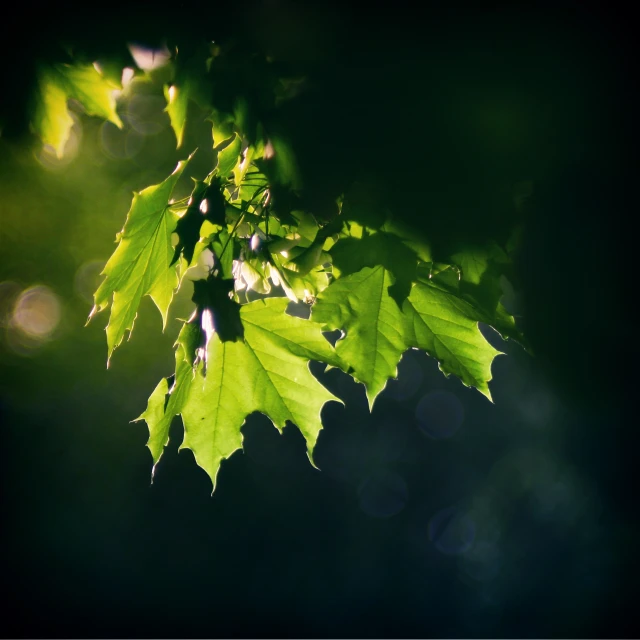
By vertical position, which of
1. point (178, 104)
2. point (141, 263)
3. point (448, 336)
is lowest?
point (448, 336)

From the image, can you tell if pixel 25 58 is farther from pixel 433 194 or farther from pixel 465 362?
pixel 465 362

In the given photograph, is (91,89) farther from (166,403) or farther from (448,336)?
(448,336)

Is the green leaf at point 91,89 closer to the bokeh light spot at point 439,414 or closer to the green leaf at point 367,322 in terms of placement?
the green leaf at point 367,322

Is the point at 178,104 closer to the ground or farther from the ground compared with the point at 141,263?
farther from the ground

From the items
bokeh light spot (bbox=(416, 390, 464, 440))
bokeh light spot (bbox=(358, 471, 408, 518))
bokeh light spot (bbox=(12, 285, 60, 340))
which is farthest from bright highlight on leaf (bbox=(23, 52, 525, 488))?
bokeh light spot (bbox=(358, 471, 408, 518))

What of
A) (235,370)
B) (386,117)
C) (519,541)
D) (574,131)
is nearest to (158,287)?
(235,370)

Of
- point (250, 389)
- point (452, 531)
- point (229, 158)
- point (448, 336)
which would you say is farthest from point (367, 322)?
point (452, 531)
